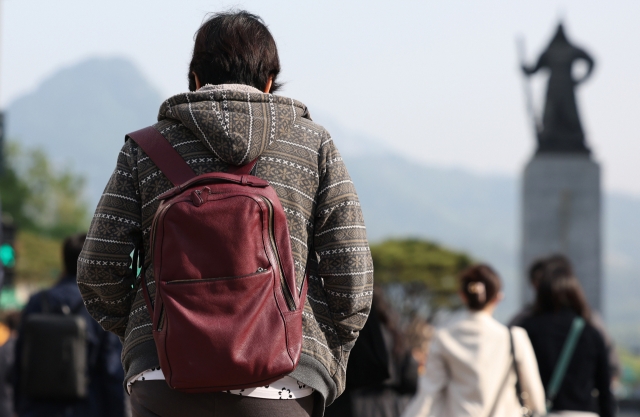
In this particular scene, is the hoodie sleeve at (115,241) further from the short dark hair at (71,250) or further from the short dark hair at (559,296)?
the short dark hair at (559,296)

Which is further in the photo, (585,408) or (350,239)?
(585,408)

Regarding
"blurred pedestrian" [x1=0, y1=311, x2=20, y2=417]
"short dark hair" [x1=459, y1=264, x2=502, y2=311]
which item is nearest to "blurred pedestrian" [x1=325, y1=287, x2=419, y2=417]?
"short dark hair" [x1=459, y1=264, x2=502, y2=311]

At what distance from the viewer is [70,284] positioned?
616cm

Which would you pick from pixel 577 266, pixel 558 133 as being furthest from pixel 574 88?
pixel 577 266

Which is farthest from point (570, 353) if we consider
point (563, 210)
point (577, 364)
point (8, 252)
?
point (563, 210)

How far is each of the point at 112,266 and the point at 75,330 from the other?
133 inches

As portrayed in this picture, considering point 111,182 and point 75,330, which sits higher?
point 111,182

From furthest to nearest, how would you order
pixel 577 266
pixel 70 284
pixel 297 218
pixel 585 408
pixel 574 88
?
pixel 574 88, pixel 577 266, pixel 70 284, pixel 585 408, pixel 297 218

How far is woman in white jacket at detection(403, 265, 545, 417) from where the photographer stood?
5430 mm

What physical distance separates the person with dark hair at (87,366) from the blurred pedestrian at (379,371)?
58.8 inches

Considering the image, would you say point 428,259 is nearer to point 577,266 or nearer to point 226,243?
point 577,266

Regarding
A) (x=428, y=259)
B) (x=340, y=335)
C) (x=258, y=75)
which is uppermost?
(x=258, y=75)

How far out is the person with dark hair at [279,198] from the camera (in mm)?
2652

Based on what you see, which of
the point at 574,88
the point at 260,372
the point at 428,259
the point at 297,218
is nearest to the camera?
the point at 260,372
